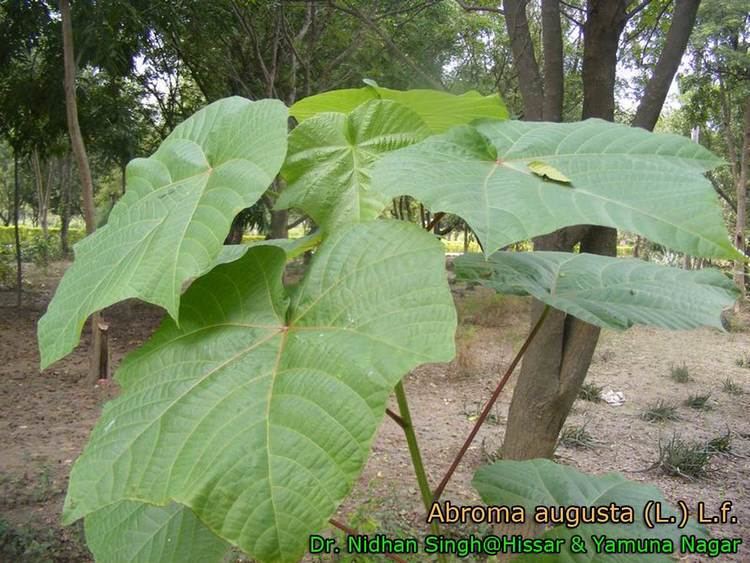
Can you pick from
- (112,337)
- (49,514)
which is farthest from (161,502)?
(112,337)

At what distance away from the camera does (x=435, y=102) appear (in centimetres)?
70

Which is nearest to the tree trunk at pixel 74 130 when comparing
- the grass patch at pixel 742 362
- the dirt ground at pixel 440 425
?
the dirt ground at pixel 440 425

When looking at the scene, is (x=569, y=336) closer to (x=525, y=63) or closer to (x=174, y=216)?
(x=525, y=63)

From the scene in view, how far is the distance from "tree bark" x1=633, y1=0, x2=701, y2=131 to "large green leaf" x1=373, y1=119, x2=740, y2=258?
199 centimetres

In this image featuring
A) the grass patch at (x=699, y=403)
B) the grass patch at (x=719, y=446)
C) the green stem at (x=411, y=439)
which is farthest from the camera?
the grass patch at (x=699, y=403)

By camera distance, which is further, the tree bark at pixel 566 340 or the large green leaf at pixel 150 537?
the tree bark at pixel 566 340

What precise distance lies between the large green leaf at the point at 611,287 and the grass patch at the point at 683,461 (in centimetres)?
373

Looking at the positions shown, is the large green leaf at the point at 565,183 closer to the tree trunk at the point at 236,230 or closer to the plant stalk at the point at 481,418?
the plant stalk at the point at 481,418

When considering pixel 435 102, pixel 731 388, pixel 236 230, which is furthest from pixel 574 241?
pixel 236 230

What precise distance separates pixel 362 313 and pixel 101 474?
247mm

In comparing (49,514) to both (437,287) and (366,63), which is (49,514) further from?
(366,63)

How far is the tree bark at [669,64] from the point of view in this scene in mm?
2322

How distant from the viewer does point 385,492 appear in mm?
3400

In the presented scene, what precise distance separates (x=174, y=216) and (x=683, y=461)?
14.1 feet
